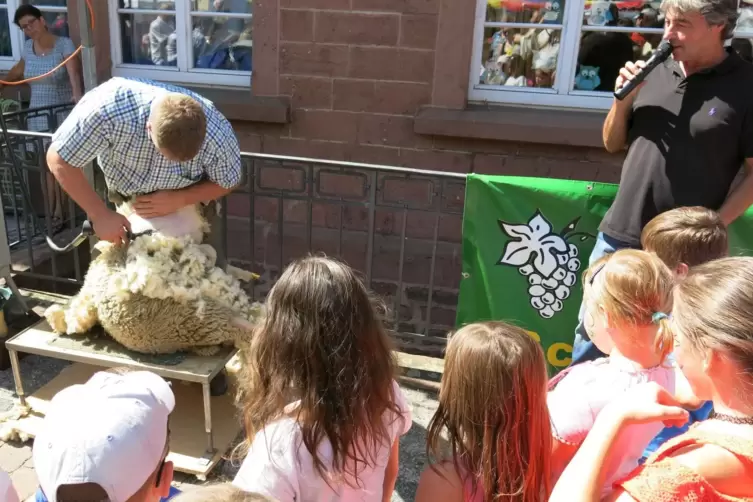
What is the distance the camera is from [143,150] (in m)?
2.64

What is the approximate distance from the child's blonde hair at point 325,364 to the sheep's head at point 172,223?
1330mm

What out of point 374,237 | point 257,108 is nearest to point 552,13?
point 374,237

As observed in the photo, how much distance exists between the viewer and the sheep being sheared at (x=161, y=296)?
2.64 m

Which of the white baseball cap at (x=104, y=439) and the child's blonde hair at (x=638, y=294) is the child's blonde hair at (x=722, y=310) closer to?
the child's blonde hair at (x=638, y=294)

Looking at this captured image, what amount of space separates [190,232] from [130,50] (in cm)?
347

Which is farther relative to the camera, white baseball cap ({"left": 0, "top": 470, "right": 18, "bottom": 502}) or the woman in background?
the woman in background

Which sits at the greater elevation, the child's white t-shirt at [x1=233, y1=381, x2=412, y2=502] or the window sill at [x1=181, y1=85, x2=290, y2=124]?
the window sill at [x1=181, y1=85, x2=290, y2=124]

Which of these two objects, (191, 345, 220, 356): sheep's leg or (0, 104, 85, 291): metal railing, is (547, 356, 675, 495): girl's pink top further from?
(0, 104, 85, 291): metal railing

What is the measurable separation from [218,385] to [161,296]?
62 cm

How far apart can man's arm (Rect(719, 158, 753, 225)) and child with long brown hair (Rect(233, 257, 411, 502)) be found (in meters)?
1.71

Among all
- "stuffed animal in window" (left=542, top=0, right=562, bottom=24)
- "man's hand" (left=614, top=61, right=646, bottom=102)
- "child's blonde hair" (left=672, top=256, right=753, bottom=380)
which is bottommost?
"child's blonde hair" (left=672, top=256, right=753, bottom=380)

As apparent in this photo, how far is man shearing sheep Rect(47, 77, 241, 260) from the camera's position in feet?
8.13

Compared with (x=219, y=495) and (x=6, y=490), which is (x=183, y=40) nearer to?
(x=6, y=490)

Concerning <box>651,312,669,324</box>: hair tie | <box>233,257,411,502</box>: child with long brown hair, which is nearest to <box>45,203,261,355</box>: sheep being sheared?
<box>233,257,411,502</box>: child with long brown hair
